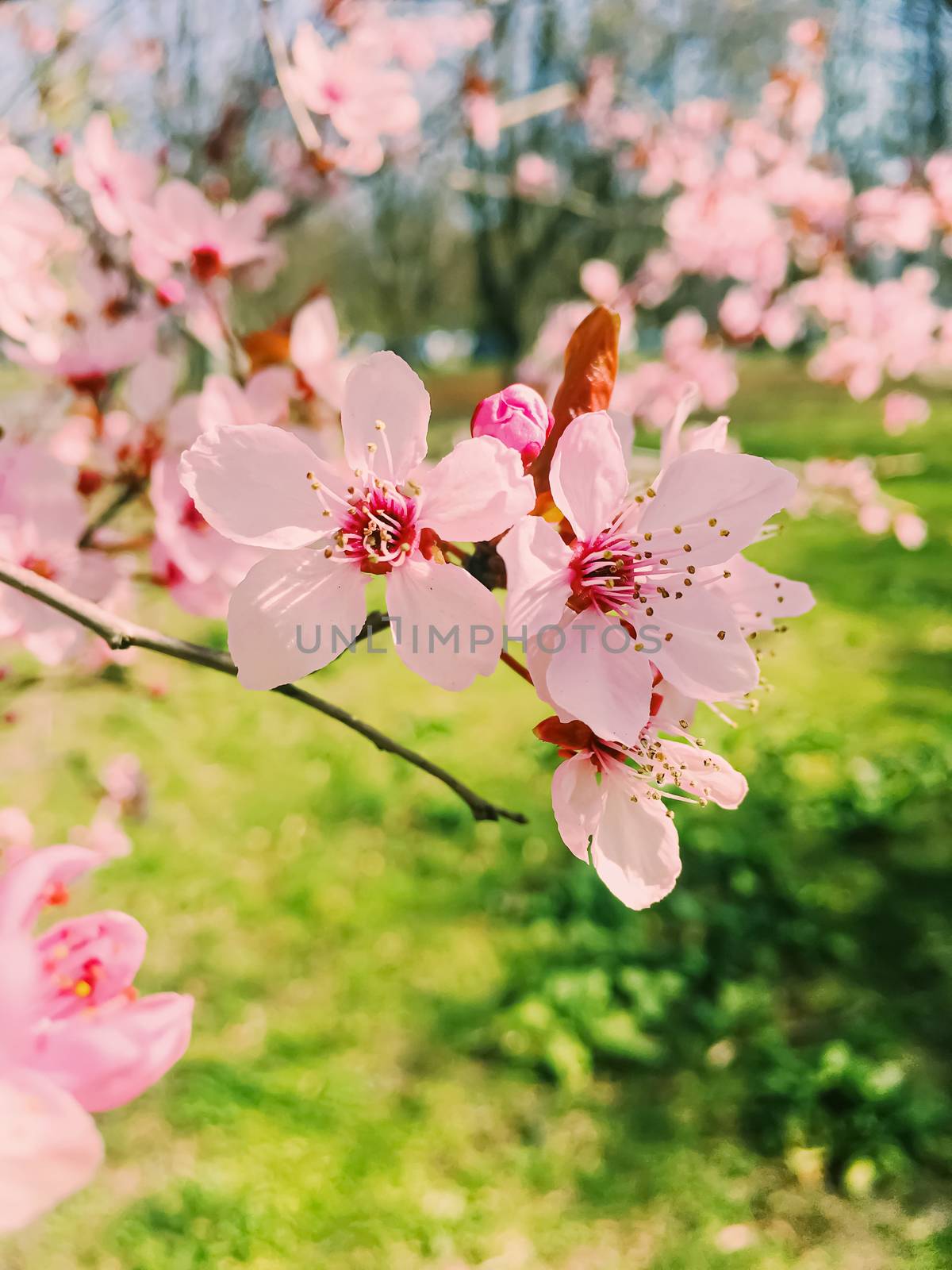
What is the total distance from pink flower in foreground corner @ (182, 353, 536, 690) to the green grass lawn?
42 centimetres

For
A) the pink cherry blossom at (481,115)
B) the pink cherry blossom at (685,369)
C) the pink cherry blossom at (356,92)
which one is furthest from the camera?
the pink cherry blossom at (685,369)

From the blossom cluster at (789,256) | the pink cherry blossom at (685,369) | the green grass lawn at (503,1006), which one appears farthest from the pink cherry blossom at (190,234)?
the pink cherry blossom at (685,369)

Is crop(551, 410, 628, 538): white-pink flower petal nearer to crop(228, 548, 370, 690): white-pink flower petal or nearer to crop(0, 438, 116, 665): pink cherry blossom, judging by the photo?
crop(228, 548, 370, 690): white-pink flower petal

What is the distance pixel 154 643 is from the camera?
2.41ft

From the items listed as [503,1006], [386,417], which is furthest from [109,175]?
[503,1006]

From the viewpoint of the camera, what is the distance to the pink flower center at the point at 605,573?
2.32 ft

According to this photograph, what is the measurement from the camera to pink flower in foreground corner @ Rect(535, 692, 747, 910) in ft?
2.42

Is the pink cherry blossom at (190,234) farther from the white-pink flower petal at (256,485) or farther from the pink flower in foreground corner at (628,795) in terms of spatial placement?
the pink flower in foreground corner at (628,795)

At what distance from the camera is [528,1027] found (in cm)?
234

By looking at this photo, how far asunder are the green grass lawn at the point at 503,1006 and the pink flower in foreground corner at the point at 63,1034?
646mm

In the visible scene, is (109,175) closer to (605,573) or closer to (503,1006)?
(605,573)

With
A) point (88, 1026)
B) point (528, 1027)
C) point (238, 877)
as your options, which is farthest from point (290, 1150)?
point (88, 1026)

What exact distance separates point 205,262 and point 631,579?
113cm

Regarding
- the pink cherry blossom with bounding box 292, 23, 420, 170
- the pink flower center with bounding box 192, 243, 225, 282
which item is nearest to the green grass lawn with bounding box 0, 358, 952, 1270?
the pink flower center with bounding box 192, 243, 225, 282
